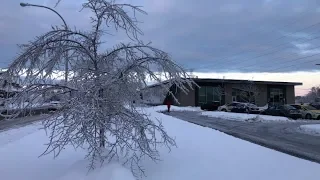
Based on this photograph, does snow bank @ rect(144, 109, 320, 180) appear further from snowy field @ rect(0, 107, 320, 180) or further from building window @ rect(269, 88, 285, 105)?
building window @ rect(269, 88, 285, 105)

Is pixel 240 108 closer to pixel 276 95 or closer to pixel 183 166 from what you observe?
pixel 276 95

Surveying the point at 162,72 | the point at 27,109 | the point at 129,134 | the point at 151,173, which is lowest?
the point at 151,173

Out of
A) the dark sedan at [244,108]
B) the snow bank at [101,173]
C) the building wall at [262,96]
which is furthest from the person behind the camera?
the building wall at [262,96]

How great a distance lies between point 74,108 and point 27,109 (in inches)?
54.7

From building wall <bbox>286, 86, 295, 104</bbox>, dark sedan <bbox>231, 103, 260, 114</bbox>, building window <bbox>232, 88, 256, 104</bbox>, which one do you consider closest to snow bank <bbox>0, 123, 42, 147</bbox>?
dark sedan <bbox>231, 103, 260, 114</bbox>

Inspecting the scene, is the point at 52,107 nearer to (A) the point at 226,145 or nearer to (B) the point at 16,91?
(B) the point at 16,91

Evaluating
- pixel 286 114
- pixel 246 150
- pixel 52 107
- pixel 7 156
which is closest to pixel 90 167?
pixel 52 107

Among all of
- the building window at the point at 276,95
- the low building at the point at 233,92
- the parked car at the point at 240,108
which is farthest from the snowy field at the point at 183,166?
the building window at the point at 276,95

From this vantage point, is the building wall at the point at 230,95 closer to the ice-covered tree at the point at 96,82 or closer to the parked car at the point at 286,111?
the parked car at the point at 286,111

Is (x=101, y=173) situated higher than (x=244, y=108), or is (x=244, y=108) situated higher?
(x=244, y=108)

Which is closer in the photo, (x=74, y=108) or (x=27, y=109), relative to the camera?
(x=74, y=108)

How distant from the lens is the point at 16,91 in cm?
707

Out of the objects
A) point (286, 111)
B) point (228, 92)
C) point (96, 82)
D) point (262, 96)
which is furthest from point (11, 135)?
point (262, 96)

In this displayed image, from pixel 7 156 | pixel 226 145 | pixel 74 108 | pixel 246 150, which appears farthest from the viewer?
pixel 226 145
